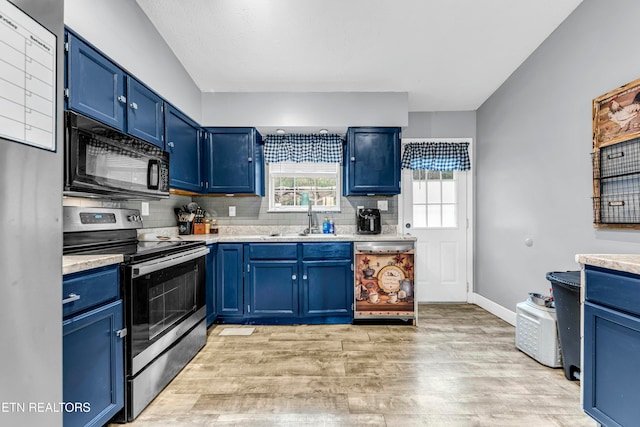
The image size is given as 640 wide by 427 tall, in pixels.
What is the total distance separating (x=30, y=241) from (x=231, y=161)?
2850mm

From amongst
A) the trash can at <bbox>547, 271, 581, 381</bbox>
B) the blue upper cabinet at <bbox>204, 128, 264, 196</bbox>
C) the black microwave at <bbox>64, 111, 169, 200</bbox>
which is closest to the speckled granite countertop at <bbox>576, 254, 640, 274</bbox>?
the trash can at <bbox>547, 271, 581, 381</bbox>

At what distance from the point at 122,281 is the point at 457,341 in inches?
Answer: 105

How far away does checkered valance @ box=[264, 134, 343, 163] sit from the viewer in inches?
145

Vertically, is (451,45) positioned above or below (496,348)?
above

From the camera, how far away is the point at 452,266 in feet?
13.1

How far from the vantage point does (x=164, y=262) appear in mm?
1958

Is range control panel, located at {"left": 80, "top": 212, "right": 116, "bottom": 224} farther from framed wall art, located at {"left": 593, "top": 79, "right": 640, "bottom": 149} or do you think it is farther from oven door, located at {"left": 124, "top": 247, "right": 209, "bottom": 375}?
framed wall art, located at {"left": 593, "top": 79, "right": 640, "bottom": 149}

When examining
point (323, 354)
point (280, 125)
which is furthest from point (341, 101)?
point (323, 354)

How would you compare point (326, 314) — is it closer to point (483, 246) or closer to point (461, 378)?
point (461, 378)

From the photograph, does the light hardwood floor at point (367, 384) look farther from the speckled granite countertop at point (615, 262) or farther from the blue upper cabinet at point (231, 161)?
the blue upper cabinet at point (231, 161)

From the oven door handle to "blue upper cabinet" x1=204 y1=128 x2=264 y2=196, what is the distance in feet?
3.29

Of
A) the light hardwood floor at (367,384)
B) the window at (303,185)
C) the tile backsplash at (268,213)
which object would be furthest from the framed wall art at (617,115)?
the window at (303,185)

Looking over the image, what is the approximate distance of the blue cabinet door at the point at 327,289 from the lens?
319 centimetres

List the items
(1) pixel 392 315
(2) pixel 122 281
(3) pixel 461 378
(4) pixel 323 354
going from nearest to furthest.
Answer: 1. (2) pixel 122 281
2. (3) pixel 461 378
3. (4) pixel 323 354
4. (1) pixel 392 315
